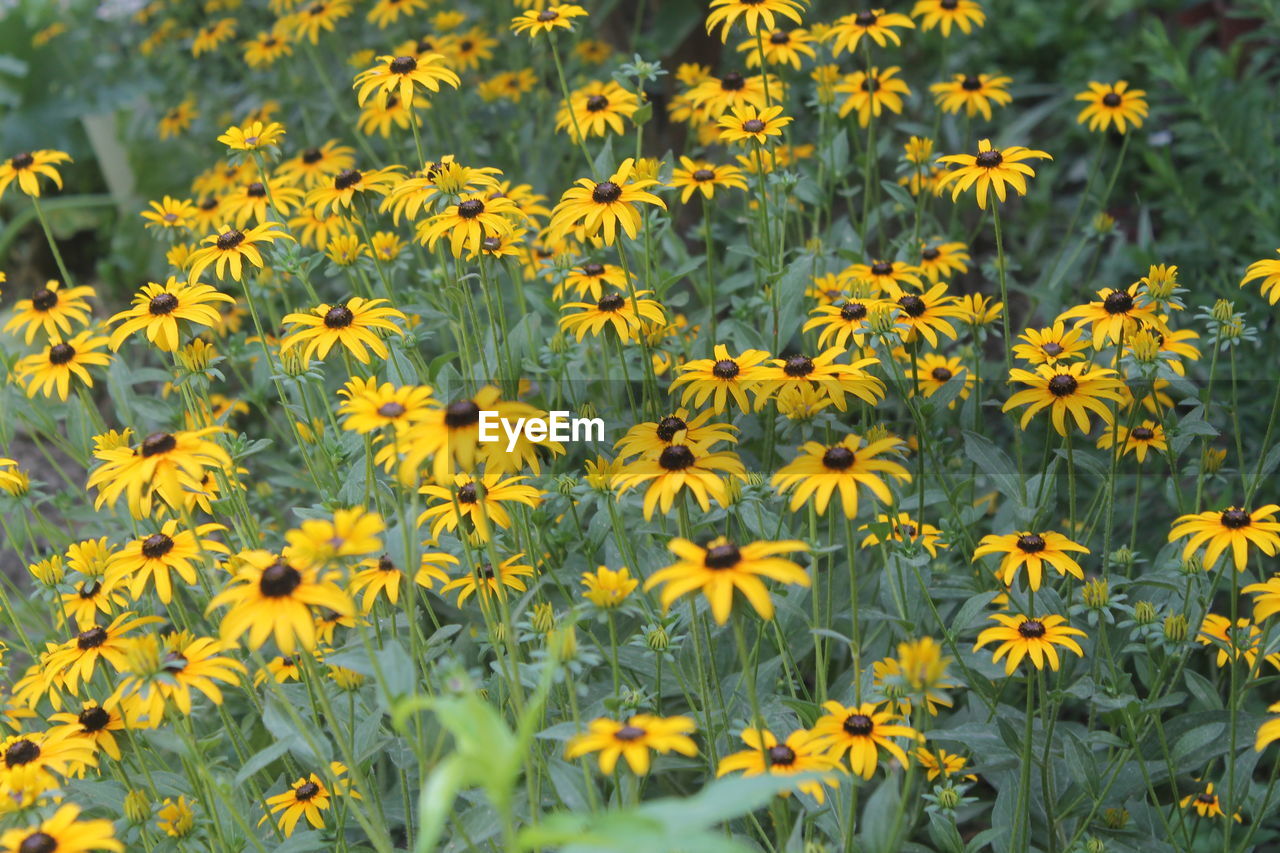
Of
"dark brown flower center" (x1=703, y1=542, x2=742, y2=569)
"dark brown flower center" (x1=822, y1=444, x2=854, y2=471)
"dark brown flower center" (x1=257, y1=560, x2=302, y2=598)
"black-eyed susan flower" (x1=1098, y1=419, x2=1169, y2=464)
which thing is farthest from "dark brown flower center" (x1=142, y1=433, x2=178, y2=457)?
"black-eyed susan flower" (x1=1098, y1=419, x2=1169, y2=464)

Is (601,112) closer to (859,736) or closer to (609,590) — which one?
(609,590)

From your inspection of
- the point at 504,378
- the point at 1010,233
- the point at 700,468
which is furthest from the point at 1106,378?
the point at 1010,233

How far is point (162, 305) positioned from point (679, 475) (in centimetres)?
86

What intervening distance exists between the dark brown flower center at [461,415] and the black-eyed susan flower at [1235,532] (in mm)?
1028

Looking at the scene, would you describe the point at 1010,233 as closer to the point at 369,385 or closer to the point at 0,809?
the point at 369,385

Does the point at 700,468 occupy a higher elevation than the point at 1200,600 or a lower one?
higher

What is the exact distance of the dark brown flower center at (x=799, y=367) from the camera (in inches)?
67.6

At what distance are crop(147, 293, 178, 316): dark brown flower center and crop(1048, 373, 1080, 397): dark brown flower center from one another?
4.40 ft

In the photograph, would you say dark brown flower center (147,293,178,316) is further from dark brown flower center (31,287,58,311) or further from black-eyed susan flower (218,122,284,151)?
dark brown flower center (31,287,58,311)

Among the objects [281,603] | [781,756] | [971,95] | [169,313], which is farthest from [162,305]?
[971,95]

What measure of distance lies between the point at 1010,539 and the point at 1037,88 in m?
3.17

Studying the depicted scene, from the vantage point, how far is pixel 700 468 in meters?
1.63

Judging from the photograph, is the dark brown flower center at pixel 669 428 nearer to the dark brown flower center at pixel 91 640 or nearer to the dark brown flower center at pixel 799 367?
the dark brown flower center at pixel 799 367

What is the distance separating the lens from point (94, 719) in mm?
1677
